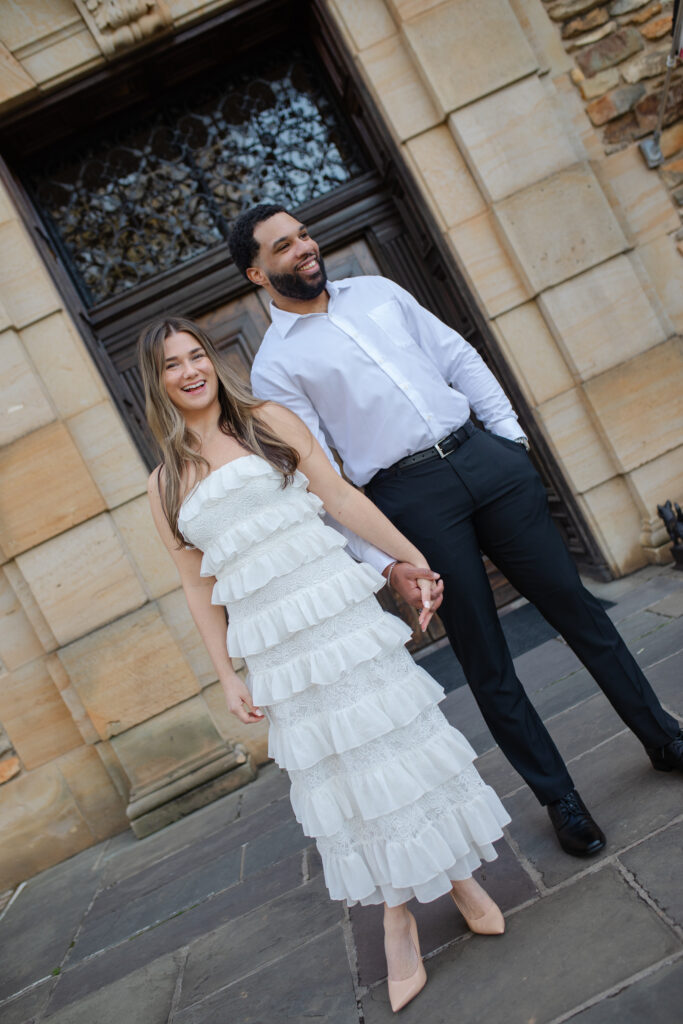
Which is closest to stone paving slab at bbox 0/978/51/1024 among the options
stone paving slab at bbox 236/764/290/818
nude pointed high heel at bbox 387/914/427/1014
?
stone paving slab at bbox 236/764/290/818

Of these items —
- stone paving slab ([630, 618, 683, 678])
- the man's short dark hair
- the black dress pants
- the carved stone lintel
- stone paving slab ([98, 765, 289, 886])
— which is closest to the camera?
the black dress pants

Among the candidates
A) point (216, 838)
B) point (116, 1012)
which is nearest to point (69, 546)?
point (216, 838)

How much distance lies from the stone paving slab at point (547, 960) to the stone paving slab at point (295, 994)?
4.3 inches

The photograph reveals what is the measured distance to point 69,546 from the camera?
411 cm

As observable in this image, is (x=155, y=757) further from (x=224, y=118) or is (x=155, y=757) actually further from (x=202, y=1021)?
(x=224, y=118)

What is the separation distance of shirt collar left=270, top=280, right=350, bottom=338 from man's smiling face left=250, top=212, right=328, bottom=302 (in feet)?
0.17

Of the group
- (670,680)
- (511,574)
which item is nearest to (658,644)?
(670,680)

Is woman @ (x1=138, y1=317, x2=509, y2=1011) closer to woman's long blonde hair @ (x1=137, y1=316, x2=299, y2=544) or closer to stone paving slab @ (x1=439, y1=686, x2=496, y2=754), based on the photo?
woman's long blonde hair @ (x1=137, y1=316, x2=299, y2=544)

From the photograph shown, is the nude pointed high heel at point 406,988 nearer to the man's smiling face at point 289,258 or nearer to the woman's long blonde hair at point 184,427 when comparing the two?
the woman's long blonde hair at point 184,427

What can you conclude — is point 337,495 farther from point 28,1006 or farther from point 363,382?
point 28,1006

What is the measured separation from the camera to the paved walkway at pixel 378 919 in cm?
173

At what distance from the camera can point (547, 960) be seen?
5.81ft

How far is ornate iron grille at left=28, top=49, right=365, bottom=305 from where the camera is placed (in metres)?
4.74

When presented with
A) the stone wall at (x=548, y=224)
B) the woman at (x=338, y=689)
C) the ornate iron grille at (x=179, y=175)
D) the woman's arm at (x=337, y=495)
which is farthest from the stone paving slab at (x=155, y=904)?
the ornate iron grille at (x=179, y=175)
